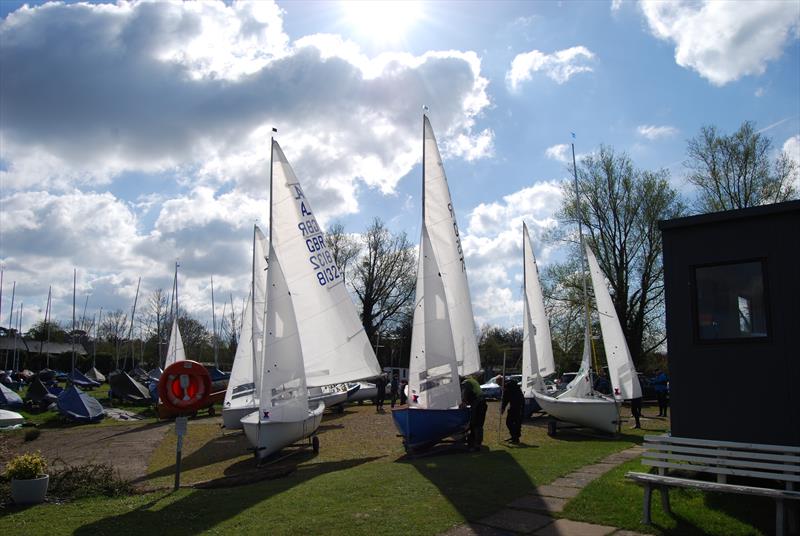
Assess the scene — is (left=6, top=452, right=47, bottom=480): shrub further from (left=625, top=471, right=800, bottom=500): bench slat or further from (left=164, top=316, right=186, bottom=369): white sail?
(left=164, top=316, right=186, bottom=369): white sail

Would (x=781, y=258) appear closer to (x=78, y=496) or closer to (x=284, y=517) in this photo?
(x=284, y=517)

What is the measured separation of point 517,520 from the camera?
22.5 ft

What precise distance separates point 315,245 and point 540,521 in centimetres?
1074

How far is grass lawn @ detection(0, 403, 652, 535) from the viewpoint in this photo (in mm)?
7184

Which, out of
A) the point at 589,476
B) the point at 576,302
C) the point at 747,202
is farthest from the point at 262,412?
the point at 747,202

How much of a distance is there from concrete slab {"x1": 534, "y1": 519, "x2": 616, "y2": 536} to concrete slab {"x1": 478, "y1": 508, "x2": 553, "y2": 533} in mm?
125

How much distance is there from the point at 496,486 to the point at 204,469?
23.2 feet

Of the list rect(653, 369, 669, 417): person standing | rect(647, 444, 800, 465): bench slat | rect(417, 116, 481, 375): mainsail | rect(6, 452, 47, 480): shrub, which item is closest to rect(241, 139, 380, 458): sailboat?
rect(417, 116, 481, 375): mainsail

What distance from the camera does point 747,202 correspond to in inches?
1259

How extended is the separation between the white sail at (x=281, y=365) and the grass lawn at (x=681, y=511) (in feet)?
23.3

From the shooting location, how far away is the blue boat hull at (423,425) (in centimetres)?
1270

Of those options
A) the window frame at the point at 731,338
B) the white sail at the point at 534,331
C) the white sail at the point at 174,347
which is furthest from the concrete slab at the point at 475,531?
the white sail at the point at 174,347

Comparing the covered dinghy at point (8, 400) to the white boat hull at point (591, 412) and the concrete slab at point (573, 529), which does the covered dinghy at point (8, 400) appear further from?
the concrete slab at point (573, 529)

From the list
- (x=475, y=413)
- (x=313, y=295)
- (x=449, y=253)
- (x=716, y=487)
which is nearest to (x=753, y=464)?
(x=716, y=487)
